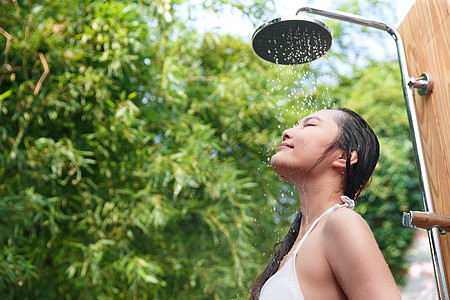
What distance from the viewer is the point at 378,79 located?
16.4 feet

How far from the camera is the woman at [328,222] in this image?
899 millimetres

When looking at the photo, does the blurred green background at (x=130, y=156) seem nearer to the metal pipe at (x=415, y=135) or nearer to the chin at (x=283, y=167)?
the metal pipe at (x=415, y=135)

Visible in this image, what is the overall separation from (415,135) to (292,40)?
1.36ft

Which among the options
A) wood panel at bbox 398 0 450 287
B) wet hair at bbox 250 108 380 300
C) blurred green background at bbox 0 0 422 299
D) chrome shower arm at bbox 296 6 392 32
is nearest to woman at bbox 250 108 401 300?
Result: wet hair at bbox 250 108 380 300

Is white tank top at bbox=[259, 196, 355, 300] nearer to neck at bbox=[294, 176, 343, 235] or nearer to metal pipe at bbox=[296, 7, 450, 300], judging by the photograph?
neck at bbox=[294, 176, 343, 235]

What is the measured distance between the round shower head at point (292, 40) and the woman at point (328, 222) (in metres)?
0.30

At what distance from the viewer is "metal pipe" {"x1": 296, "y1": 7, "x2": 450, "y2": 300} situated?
1.24 meters

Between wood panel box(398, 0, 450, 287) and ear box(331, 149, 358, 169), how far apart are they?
0.29 metres

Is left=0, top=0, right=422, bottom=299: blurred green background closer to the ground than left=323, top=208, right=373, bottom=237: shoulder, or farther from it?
closer to the ground

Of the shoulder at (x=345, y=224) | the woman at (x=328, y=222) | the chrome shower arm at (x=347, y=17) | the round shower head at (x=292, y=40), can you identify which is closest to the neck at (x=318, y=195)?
the woman at (x=328, y=222)

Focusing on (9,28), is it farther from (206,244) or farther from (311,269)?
(311,269)

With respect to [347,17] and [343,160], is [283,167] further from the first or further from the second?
[347,17]

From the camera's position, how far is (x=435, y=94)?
1334 millimetres

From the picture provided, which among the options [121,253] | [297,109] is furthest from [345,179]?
[297,109]
